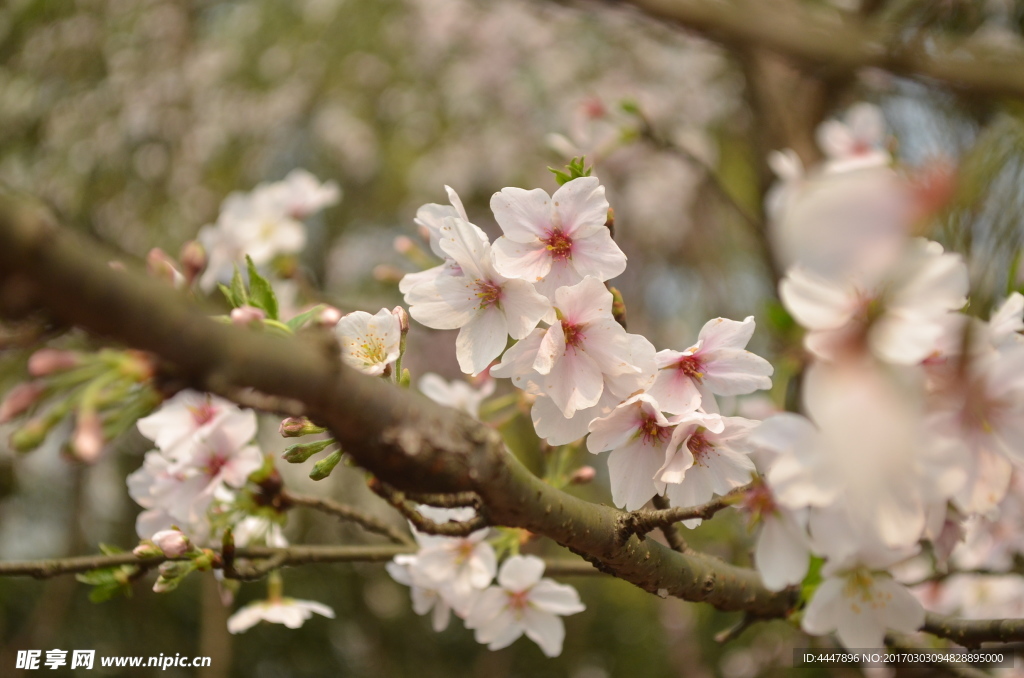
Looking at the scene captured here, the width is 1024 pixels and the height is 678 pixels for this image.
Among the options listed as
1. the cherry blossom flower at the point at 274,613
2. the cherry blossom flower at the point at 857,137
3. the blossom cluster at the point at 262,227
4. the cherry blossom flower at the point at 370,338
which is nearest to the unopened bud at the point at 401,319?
the cherry blossom flower at the point at 370,338

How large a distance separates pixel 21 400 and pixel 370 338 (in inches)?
15.9

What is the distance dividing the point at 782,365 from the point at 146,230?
409 cm

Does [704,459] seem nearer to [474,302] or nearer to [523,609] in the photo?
[474,302]

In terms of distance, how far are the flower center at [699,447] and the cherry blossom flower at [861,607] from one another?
0.20 m

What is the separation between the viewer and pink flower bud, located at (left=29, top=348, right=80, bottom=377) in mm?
508

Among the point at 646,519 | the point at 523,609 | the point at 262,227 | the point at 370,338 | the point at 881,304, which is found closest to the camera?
the point at 881,304

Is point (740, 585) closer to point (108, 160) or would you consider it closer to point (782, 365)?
point (782, 365)

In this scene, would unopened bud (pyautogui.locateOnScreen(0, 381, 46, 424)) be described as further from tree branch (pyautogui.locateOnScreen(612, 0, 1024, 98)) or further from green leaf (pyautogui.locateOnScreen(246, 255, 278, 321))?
tree branch (pyautogui.locateOnScreen(612, 0, 1024, 98))

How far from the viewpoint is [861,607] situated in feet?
2.76

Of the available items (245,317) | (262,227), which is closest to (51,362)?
(245,317)

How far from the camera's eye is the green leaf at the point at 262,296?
0.84 meters

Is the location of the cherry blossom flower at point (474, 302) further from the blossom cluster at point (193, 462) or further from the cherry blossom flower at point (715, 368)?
the blossom cluster at point (193, 462)

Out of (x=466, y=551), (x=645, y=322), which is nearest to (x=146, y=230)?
(x=645, y=322)

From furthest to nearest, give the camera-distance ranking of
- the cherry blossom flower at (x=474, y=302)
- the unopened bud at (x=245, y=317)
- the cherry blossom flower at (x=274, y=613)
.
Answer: the cherry blossom flower at (x=274, y=613) → the cherry blossom flower at (x=474, y=302) → the unopened bud at (x=245, y=317)
